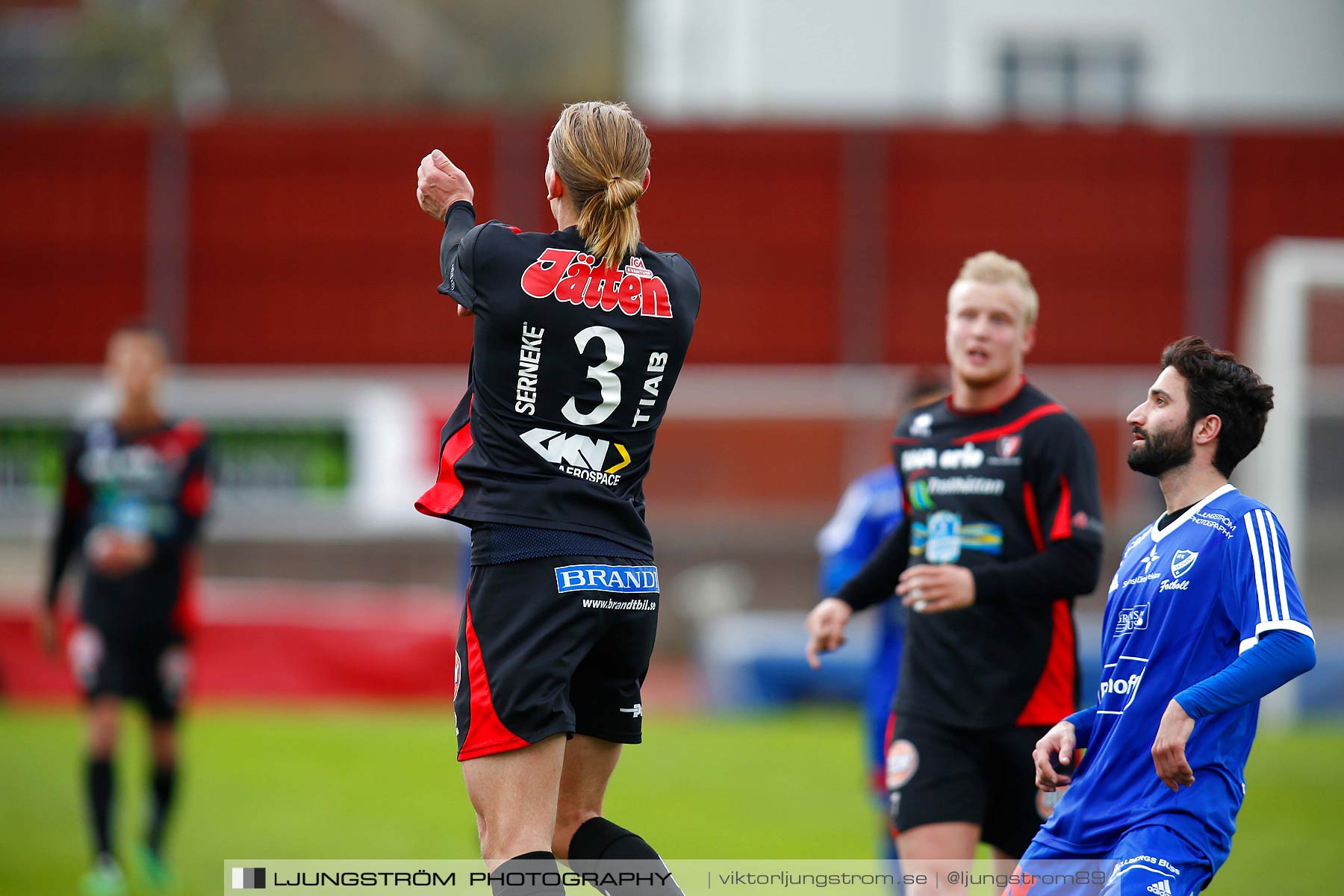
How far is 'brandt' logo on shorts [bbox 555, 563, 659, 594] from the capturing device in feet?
11.5

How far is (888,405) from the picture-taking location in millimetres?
17328

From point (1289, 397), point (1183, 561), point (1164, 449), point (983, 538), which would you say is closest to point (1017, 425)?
point (983, 538)

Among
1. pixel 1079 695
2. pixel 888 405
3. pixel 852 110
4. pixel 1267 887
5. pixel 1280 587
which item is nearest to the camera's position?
pixel 1280 587

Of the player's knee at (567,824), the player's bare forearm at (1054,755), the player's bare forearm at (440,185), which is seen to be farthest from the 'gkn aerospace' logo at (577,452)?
the player's bare forearm at (1054,755)

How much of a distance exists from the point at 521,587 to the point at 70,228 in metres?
18.8

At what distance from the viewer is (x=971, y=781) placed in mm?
4484

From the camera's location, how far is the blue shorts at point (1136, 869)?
10.9 feet

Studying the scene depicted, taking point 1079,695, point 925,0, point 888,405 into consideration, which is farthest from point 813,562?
point 1079,695

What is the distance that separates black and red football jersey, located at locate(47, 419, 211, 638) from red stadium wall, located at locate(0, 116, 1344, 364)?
1216 cm

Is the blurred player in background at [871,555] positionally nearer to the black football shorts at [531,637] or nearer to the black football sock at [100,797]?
the black football shorts at [531,637]

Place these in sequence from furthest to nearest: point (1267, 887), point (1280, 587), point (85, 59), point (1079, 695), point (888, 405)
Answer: point (85, 59) → point (888, 405) → point (1267, 887) → point (1079, 695) → point (1280, 587)

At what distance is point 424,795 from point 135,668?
9.40 feet

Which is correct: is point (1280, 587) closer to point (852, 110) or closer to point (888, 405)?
point (888, 405)

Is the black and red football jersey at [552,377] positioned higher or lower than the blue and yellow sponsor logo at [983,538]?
higher
